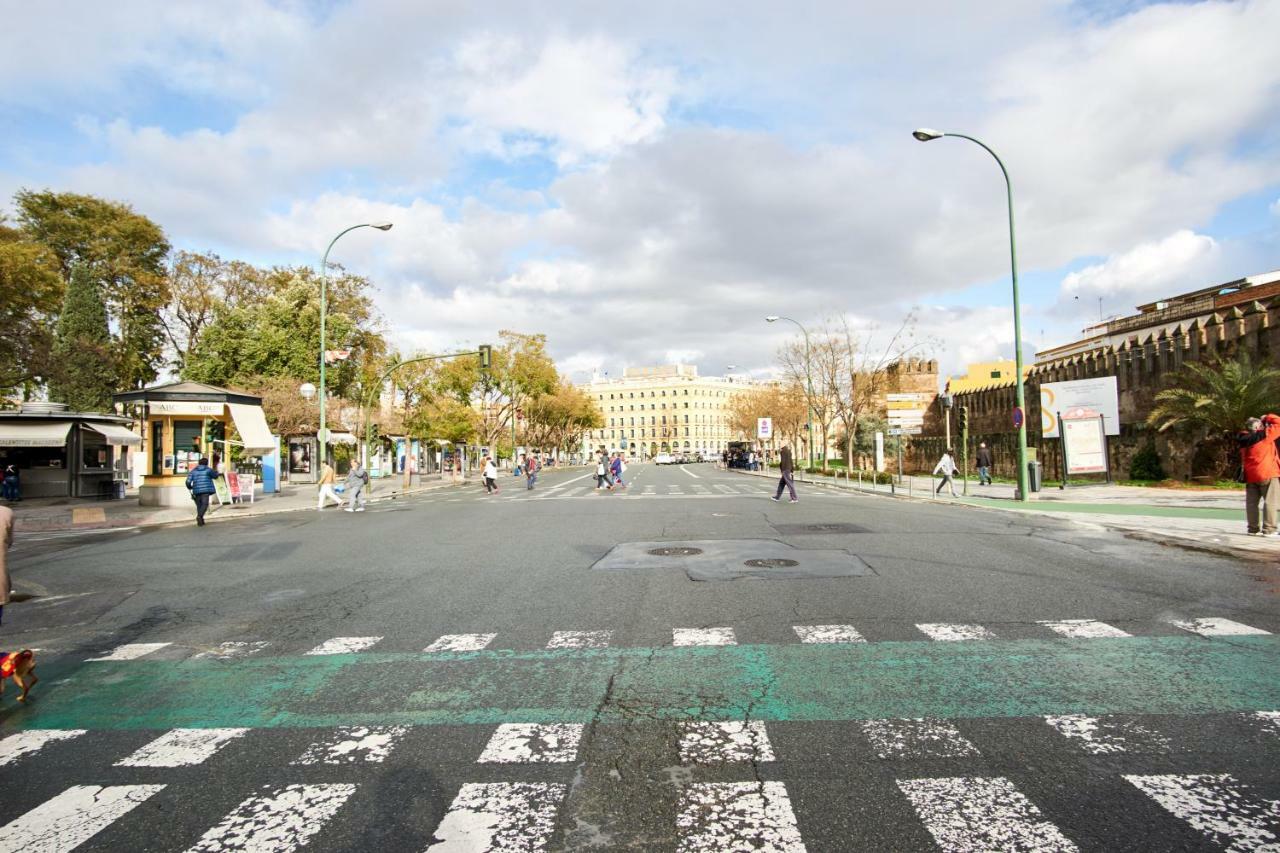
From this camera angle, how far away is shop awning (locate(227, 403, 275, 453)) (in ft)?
89.3

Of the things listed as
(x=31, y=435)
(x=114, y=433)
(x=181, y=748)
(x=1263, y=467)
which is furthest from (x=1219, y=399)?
(x=31, y=435)

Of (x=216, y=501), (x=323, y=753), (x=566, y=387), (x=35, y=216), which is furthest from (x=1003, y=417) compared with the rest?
(x=566, y=387)

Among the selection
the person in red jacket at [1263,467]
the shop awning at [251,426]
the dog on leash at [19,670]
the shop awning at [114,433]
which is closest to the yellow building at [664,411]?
the shop awning at [114,433]

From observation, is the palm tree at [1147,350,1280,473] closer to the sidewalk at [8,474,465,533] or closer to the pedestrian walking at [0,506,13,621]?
the pedestrian walking at [0,506,13,621]

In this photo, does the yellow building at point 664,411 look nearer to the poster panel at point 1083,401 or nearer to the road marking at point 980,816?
the poster panel at point 1083,401

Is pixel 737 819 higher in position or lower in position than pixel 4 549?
lower

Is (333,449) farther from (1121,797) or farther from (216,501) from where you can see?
(1121,797)

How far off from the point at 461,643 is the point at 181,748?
2370mm

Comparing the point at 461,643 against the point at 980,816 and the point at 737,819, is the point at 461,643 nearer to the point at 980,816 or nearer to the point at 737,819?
the point at 737,819

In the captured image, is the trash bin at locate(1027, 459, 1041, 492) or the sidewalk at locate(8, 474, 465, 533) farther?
the trash bin at locate(1027, 459, 1041, 492)

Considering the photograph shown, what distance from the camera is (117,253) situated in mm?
43062

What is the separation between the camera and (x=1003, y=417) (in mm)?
39688

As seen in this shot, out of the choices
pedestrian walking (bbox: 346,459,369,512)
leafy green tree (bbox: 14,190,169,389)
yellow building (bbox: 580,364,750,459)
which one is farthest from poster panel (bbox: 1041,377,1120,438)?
yellow building (bbox: 580,364,750,459)

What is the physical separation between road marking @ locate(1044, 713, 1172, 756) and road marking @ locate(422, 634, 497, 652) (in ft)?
12.8
